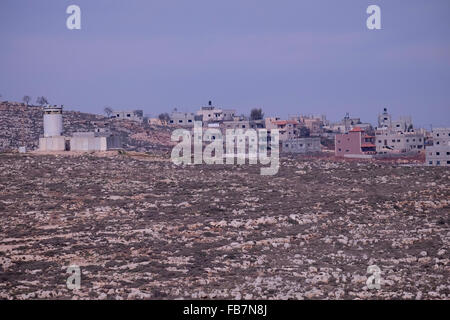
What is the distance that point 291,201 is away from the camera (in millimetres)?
32125

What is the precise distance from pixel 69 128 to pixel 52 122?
26.2m

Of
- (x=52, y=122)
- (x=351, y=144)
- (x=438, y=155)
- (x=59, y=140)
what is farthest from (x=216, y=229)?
(x=351, y=144)

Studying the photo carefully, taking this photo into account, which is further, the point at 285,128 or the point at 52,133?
the point at 285,128

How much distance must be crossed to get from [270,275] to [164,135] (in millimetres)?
72722

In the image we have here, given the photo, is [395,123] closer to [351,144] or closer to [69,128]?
[351,144]

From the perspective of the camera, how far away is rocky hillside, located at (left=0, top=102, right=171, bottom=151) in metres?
72.7

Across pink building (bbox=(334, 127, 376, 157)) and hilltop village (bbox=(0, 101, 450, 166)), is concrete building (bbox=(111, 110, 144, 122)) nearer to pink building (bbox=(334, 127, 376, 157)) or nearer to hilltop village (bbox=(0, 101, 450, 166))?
hilltop village (bbox=(0, 101, 450, 166))

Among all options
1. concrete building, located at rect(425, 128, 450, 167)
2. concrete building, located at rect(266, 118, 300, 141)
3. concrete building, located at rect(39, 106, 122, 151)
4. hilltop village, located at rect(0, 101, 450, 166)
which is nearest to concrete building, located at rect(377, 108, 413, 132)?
hilltop village, located at rect(0, 101, 450, 166)

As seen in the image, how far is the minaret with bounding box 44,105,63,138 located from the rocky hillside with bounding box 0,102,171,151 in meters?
14.2

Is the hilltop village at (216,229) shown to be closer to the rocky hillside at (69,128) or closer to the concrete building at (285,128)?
the rocky hillside at (69,128)

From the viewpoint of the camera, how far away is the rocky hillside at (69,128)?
2862 inches

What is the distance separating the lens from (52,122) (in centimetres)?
5253
